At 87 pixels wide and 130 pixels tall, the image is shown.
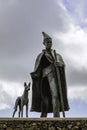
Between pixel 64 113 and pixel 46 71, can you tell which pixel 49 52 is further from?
pixel 64 113

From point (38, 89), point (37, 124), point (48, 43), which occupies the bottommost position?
point (37, 124)

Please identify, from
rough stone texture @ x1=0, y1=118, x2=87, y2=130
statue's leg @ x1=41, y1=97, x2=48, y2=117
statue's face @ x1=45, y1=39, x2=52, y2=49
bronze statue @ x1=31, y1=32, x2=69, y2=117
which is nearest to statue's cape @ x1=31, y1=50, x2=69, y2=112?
bronze statue @ x1=31, y1=32, x2=69, y2=117

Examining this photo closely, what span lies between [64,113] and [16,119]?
263cm

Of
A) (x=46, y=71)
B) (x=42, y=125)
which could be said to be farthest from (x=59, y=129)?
(x=46, y=71)

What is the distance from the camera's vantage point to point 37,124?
10734 mm

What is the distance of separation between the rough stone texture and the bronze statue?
2.41m

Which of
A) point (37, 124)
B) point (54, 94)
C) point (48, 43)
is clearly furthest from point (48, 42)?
point (37, 124)

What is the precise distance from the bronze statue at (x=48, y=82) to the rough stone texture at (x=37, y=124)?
2.41 m

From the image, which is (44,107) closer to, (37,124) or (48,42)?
(48,42)

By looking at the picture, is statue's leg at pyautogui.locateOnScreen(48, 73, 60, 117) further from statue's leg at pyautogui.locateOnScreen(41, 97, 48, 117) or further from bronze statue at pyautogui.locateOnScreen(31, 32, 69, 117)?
statue's leg at pyautogui.locateOnScreen(41, 97, 48, 117)

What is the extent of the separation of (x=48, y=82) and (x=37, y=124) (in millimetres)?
3066

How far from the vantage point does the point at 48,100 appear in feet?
44.6

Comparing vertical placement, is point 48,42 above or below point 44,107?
above

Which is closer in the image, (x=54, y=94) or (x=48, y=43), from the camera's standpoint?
(x=54, y=94)
